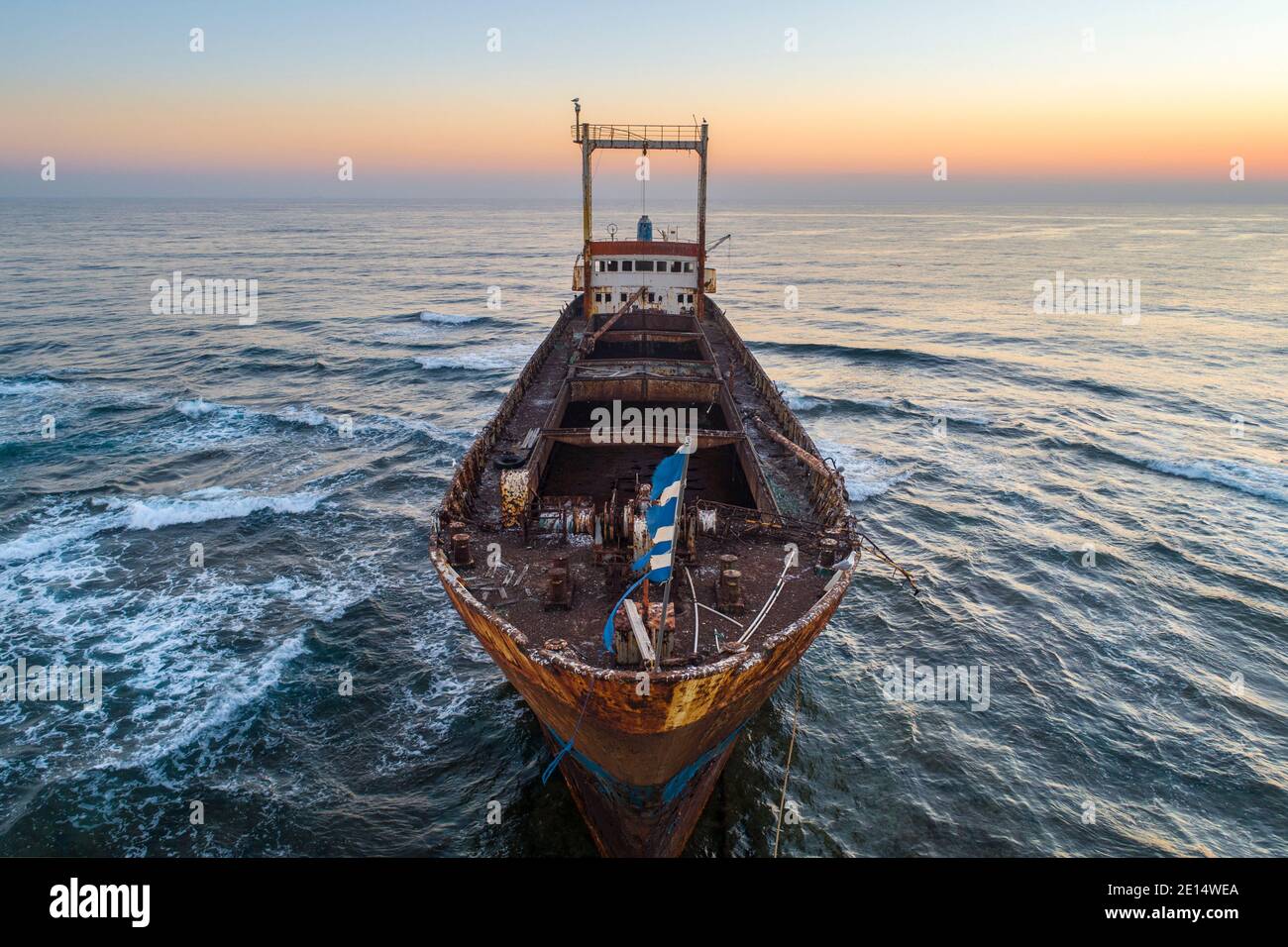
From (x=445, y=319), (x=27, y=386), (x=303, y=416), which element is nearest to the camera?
(x=303, y=416)

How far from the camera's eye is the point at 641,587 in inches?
400

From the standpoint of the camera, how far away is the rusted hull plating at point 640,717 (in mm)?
8164

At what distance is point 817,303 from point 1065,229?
156525 millimetres

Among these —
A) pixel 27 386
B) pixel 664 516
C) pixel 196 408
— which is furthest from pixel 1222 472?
pixel 27 386

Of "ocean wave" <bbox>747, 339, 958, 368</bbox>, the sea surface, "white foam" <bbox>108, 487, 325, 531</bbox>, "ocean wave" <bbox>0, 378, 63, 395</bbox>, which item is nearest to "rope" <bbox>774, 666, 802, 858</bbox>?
the sea surface

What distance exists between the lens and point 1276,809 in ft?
42.7

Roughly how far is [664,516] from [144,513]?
23.6 metres

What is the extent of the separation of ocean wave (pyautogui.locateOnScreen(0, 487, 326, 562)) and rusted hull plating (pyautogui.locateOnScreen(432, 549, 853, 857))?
16.7 meters

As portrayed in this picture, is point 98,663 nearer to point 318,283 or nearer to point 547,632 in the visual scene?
point 547,632

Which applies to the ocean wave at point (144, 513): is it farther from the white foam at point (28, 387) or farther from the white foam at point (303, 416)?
the white foam at point (28, 387)

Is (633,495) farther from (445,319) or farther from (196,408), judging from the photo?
(445,319)

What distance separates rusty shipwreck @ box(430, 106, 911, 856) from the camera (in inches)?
337

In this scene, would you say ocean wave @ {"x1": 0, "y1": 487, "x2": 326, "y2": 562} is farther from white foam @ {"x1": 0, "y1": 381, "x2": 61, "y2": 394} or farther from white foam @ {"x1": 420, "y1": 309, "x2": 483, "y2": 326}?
white foam @ {"x1": 420, "y1": 309, "x2": 483, "y2": 326}

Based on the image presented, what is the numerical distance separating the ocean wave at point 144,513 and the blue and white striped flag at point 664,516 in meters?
20.4
